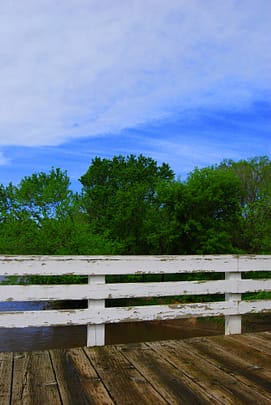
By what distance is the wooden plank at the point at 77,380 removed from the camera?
2.35 metres

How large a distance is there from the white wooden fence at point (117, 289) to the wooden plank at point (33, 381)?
11.6 inches

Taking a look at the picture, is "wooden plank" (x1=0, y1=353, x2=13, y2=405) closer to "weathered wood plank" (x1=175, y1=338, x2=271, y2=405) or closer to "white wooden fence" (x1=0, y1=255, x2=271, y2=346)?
"white wooden fence" (x1=0, y1=255, x2=271, y2=346)

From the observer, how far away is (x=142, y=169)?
32.7m

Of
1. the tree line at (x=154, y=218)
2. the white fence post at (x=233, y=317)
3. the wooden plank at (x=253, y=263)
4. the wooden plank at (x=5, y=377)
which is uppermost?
the tree line at (x=154, y=218)

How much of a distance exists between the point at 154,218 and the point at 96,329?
1965 centimetres

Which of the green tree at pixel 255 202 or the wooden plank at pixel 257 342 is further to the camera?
the green tree at pixel 255 202

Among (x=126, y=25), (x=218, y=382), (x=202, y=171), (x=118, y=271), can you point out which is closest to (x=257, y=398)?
(x=218, y=382)

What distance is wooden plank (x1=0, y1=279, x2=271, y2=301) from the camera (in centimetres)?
340

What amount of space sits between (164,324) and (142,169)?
18219 mm

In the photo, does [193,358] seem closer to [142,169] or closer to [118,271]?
[118,271]

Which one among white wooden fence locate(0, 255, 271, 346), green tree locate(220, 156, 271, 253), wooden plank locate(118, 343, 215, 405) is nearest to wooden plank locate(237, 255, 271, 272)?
white wooden fence locate(0, 255, 271, 346)

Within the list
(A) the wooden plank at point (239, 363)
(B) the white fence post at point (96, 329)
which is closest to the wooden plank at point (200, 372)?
(A) the wooden plank at point (239, 363)

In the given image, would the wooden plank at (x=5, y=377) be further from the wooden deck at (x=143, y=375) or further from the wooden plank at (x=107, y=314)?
the wooden plank at (x=107, y=314)

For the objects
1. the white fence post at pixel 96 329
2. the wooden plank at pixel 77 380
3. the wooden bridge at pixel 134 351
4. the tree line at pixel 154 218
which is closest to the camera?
the wooden plank at pixel 77 380
